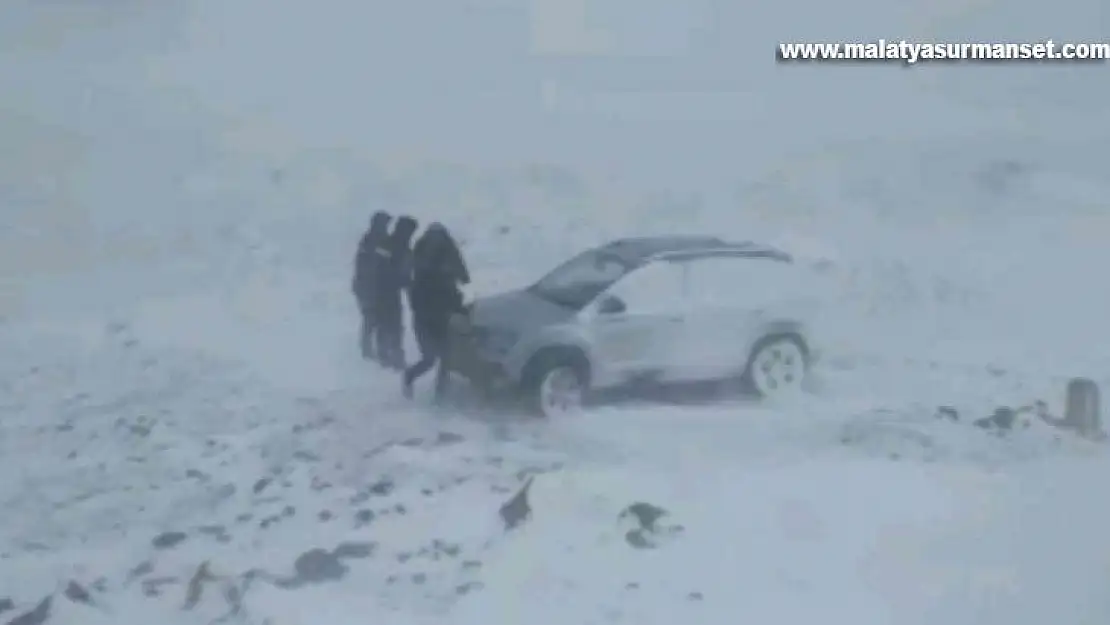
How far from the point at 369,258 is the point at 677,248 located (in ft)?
1.83

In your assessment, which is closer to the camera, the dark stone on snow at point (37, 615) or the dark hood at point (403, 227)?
the dark stone on snow at point (37, 615)

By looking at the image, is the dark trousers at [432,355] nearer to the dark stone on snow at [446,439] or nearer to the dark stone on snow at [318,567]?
the dark stone on snow at [446,439]

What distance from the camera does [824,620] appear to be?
1.90 meters

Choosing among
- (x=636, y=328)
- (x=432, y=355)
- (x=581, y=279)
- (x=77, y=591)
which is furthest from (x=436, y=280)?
(x=77, y=591)

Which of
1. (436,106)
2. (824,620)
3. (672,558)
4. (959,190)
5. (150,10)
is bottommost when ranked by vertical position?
(824,620)

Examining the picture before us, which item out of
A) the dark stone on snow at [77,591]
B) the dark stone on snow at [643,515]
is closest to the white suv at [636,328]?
the dark stone on snow at [643,515]

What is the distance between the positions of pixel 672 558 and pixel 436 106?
91 centimetres

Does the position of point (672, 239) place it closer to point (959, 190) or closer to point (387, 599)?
point (959, 190)

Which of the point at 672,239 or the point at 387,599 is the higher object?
the point at 672,239

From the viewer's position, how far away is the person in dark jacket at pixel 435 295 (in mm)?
1901

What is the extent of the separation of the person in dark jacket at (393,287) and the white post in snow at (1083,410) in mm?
1252

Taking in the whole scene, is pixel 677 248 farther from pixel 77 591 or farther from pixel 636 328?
pixel 77 591

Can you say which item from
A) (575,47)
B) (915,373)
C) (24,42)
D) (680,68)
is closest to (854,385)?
(915,373)

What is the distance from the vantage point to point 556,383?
1.91 m
